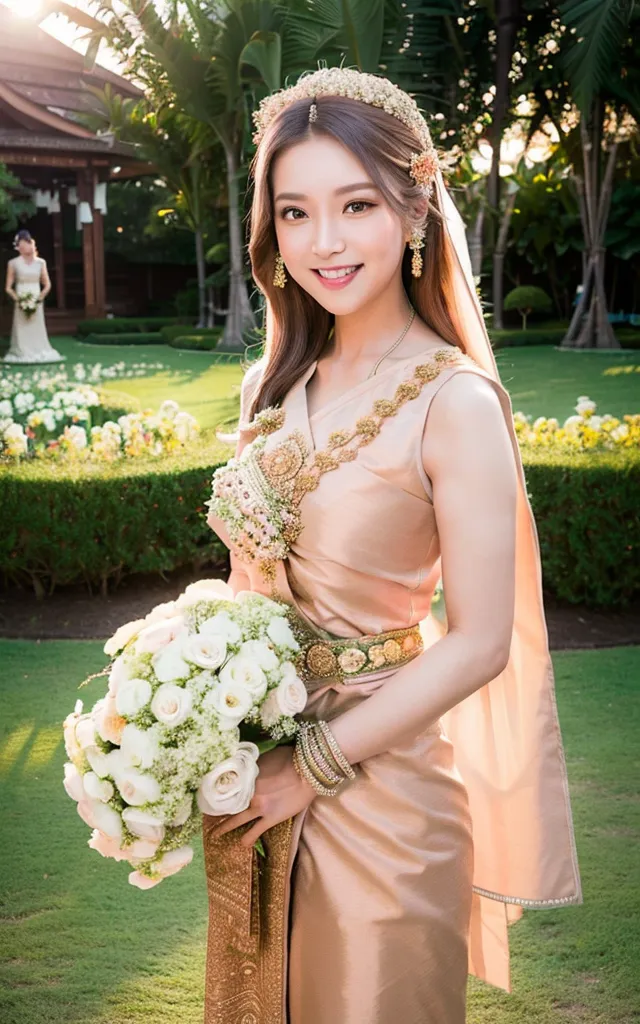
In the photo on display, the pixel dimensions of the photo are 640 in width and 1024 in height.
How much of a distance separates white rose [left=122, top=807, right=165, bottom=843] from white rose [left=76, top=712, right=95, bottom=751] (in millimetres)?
112

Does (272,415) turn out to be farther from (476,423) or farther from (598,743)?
(598,743)

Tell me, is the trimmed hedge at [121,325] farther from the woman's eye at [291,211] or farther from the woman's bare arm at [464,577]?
the woman's bare arm at [464,577]

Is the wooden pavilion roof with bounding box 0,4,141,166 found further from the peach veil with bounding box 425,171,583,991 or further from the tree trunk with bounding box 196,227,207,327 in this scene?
the peach veil with bounding box 425,171,583,991

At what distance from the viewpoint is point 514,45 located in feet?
58.3

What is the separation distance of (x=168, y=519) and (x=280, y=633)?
451cm

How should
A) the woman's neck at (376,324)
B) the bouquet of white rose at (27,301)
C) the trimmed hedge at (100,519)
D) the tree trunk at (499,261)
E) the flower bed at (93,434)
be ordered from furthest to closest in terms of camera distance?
the tree trunk at (499,261) → the bouquet of white rose at (27,301) → the flower bed at (93,434) → the trimmed hedge at (100,519) → the woman's neck at (376,324)

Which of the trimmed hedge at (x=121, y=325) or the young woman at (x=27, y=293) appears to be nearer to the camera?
the young woman at (x=27, y=293)

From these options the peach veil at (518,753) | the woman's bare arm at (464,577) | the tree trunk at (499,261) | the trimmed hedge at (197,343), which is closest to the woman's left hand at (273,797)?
the woman's bare arm at (464,577)

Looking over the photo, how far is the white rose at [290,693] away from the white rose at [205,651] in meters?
0.10

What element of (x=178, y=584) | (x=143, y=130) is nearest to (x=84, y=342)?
(x=143, y=130)

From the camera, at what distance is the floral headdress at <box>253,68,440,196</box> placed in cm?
173

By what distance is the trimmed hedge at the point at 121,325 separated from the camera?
74.5 feet

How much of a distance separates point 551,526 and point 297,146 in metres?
4.32

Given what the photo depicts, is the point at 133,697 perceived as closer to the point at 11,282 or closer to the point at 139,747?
the point at 139,747
